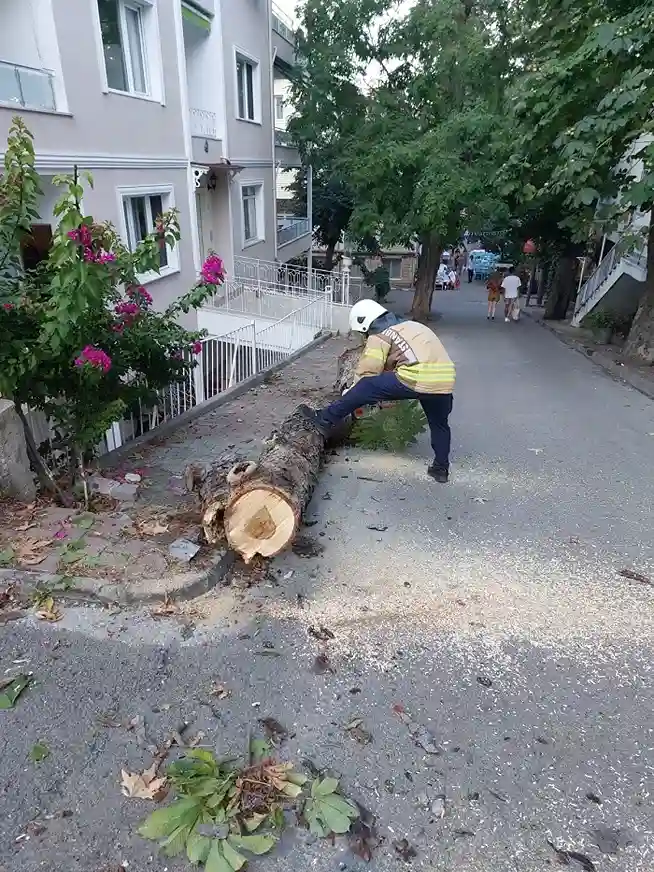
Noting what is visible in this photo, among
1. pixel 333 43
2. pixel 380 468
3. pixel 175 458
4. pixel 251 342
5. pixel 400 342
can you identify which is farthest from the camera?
pixel 333 43

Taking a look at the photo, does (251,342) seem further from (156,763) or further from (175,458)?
(156,763)

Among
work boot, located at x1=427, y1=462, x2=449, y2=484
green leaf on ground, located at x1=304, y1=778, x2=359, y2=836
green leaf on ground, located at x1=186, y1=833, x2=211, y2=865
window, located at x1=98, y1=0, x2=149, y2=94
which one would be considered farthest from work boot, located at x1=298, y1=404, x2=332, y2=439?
window, located at x1=98, y1=0, x2=149, y2=94

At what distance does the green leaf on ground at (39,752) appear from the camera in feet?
7.22

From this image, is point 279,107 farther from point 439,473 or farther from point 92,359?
point 92,359

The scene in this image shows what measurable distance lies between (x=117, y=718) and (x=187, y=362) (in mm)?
3600

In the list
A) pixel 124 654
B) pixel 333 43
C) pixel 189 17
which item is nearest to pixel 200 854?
pixel 124 654

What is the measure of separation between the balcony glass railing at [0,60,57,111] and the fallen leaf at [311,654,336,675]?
7.76 meters

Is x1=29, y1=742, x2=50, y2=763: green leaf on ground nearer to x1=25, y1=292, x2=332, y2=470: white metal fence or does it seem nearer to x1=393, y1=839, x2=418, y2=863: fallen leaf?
x1=393, y1=839, x2=418, y2=863: fallen leaf

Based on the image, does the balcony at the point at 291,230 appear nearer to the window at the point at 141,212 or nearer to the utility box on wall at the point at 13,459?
the window at the point at 141,212

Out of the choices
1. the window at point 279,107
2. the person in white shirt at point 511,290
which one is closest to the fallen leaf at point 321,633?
the person in white shirt at point 511,290

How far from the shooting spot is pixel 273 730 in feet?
7.84

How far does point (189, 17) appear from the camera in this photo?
12023 mm

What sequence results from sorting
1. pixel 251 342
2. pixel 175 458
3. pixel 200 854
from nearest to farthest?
pixel 200 854
pixel 175 458
pixel 251 342

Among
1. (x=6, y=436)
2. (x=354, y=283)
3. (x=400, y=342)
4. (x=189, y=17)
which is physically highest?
(x=189, y=17)
